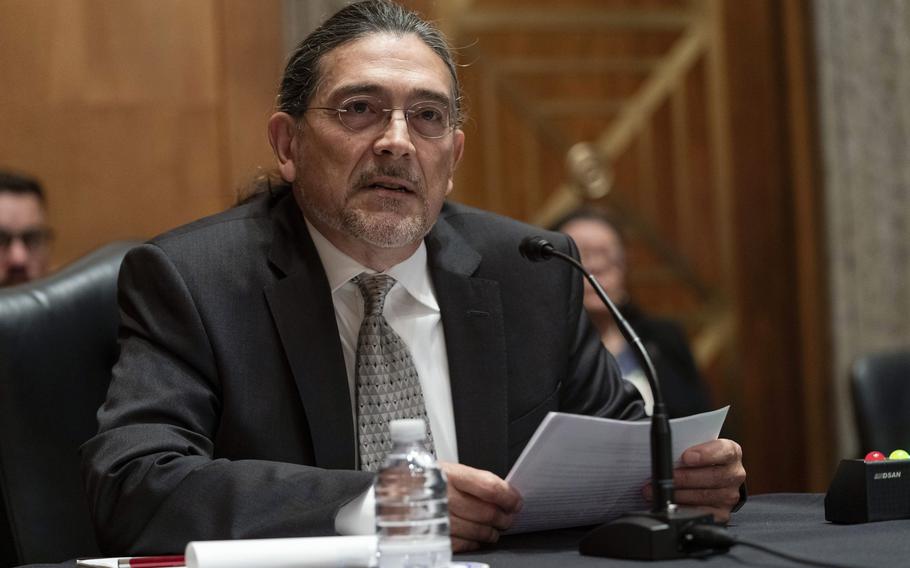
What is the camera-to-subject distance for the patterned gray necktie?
2.22 m

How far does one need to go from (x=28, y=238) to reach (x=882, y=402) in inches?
103

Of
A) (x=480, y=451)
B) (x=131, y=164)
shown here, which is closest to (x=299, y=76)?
(x=480, y=451)

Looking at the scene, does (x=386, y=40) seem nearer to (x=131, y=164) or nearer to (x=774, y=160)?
(x=131, y=164)

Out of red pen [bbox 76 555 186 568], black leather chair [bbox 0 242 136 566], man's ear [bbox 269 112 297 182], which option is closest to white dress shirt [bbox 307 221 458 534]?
man's ear [bbox 269 112 297 182]

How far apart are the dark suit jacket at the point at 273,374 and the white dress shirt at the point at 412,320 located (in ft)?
0.10

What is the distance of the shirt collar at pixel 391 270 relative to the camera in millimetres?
2363

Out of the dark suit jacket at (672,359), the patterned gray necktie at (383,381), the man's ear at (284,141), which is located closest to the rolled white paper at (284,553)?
the patterned gray necktie at (383,381)

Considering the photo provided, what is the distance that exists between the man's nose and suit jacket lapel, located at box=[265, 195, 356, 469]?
0.22m

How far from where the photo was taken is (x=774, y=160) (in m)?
5.38

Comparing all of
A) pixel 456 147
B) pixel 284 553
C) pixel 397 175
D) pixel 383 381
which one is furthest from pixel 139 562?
pixel 456 147

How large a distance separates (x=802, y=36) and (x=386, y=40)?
332 centimetres

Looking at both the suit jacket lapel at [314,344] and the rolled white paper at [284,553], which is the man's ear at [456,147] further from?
the rolled white paper at [284,553]

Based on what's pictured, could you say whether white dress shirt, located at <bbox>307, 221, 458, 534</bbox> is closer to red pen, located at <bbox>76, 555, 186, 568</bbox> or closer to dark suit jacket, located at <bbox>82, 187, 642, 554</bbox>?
dark suit jacket, located at <bbox>82, 187, 642, 554</bbox>

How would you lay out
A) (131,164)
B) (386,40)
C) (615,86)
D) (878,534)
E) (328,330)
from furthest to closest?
1. (615,86)
2. (131,164)
3. (386,40)
4. (328,330)
5. (878,534)
